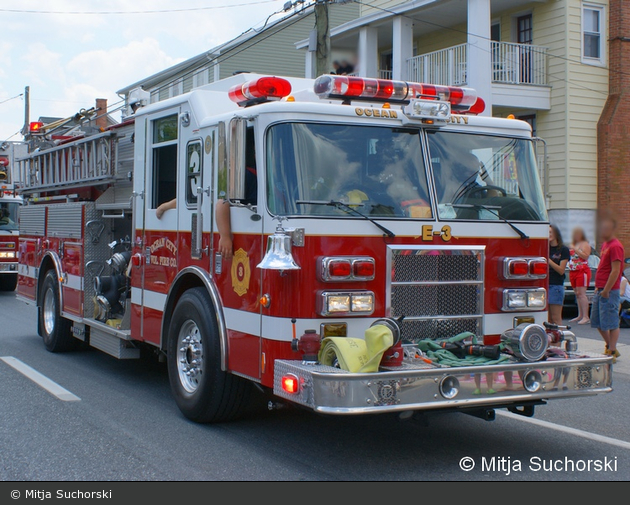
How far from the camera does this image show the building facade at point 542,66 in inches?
754

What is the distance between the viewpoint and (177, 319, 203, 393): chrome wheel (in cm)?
641

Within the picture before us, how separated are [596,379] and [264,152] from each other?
2.78 metres

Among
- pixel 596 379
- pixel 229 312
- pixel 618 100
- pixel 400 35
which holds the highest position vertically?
pixel 400 35

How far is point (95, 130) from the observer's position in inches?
372

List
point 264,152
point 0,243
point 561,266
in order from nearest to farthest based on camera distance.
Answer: point 264,152 < point 561,266 < point 0,243

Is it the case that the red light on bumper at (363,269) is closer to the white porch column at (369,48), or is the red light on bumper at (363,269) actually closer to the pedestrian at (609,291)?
the pedestrian at (609,291)

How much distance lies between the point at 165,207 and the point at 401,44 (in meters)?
15.0

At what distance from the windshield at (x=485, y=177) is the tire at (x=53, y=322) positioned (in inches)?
218

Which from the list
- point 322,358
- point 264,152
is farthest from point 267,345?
point 264,152

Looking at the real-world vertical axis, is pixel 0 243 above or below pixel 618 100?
below

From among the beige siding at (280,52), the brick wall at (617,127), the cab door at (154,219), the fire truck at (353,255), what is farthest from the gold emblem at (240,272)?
the beige siding at (280,52)

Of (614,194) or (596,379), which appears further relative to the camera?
(614,194)

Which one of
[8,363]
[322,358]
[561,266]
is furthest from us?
[561,266]

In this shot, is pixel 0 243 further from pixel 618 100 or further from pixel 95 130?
pixel 618 100
